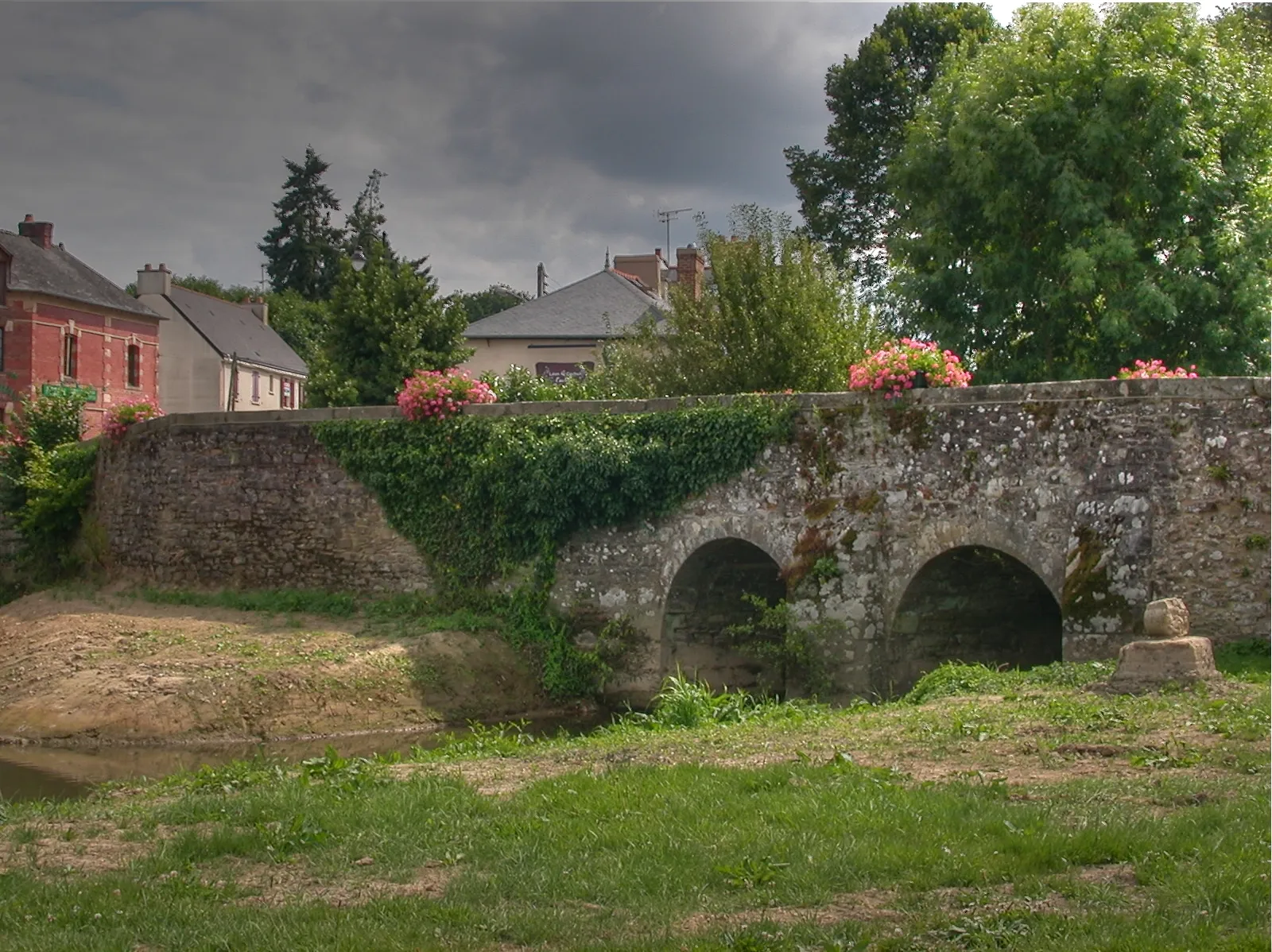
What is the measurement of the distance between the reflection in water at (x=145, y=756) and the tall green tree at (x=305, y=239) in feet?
141

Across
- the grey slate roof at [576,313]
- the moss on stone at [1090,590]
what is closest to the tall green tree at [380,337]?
the grey slate roof at [576,313]

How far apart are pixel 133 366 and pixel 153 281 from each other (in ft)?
18.0

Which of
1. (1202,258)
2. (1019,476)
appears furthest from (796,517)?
(1202,258)

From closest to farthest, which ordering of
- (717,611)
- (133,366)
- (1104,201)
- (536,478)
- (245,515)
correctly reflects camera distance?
(536,478), (717,611), (1104,201), (245,515), (133,366)

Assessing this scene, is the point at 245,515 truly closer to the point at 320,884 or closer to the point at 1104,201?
the point at 1104,201

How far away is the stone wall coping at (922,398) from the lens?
12492 mm

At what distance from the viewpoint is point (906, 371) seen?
14180 mm

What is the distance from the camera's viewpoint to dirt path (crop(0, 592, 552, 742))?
1469 centimetres

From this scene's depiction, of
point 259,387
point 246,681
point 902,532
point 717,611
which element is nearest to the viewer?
point 902,532

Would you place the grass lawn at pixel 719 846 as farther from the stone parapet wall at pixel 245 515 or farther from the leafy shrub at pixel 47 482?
the leafy shrub at pixel 47 482

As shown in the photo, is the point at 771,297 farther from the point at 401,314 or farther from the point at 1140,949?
the point at 1140,949

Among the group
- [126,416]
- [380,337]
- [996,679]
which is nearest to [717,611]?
[996,679]

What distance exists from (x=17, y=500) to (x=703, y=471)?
12946 millimetres

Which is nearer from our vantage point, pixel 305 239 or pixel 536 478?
pixel 536 478
